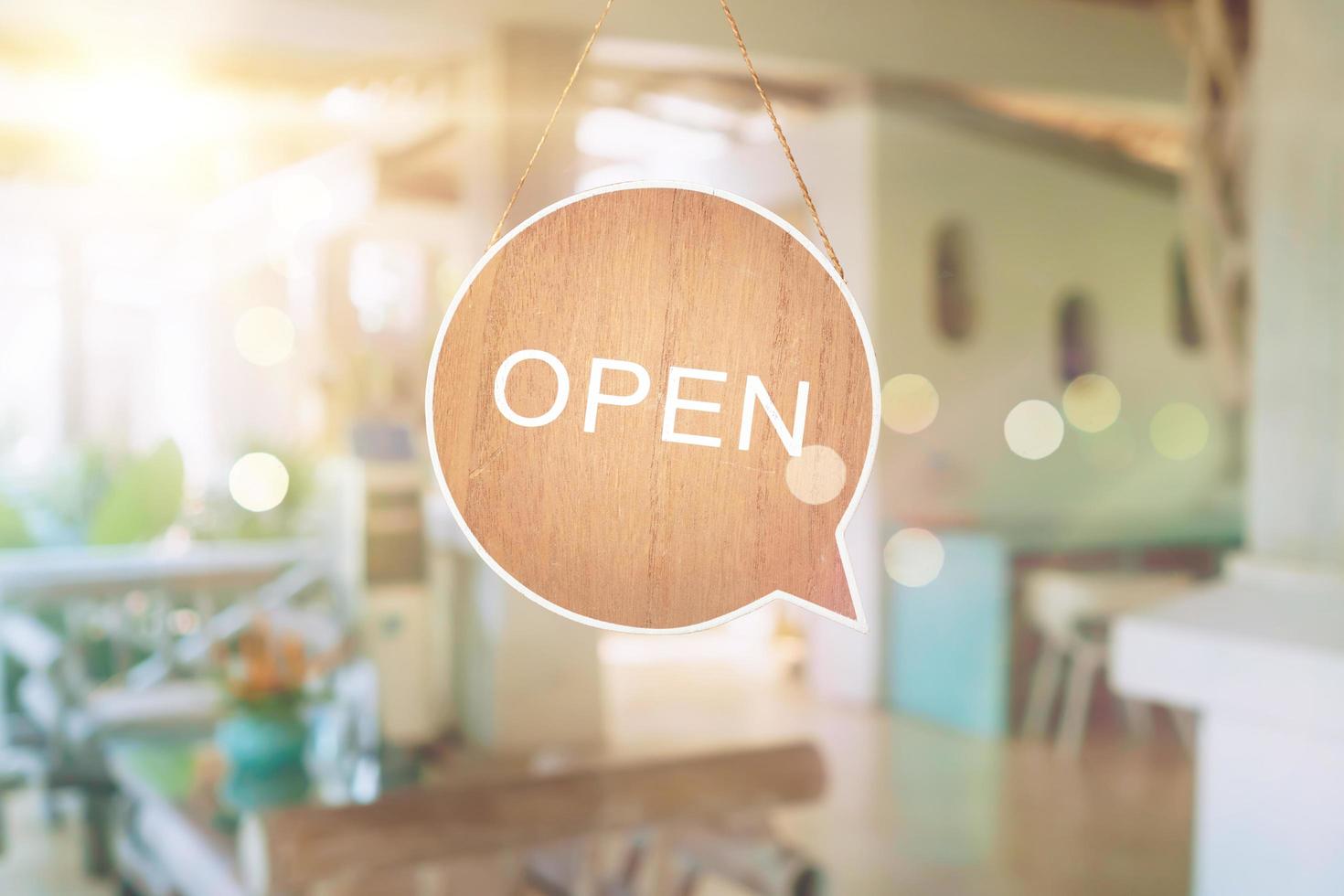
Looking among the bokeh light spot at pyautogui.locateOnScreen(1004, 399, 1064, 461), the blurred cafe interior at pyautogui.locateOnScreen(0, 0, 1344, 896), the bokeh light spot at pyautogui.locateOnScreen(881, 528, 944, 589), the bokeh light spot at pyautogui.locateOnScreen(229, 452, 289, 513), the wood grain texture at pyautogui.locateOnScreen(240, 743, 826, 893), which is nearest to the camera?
the wood grain texture at pyautogui.locateOnScreen(240, 743, 826, 893)

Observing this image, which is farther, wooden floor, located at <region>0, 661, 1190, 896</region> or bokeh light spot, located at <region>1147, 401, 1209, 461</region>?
bokeh light spot, located at <region>1147, 401, 1209, 461</region>

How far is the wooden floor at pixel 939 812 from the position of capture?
348 cm

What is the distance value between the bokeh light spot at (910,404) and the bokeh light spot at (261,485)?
150 inches

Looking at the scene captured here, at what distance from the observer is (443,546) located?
200 inches

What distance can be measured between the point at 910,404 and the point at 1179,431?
218 centimetres

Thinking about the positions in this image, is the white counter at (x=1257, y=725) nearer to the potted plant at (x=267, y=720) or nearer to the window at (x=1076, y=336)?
the potted plant at (x=267, y=720)

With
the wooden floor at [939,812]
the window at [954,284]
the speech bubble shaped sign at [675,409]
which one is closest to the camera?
the speech bubble shaped sign at [675,409]

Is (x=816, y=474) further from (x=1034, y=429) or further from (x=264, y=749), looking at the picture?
(x=1034, y=429)

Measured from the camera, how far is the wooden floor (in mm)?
3482

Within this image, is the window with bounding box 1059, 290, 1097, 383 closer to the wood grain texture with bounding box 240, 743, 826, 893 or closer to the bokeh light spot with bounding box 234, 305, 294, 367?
the wood grain texture with bounding box 240, 743, 826, 893

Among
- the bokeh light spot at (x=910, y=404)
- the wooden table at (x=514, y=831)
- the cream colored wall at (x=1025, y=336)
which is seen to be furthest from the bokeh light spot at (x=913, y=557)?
the wooden table at (x=514, y=831)

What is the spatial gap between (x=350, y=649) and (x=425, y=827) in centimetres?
291

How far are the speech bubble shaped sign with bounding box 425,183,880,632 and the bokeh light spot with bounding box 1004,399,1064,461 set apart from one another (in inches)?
229

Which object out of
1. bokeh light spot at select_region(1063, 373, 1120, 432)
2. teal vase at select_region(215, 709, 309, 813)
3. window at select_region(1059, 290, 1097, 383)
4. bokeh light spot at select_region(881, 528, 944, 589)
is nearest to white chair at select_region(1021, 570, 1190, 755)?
bokeh light spot at select_region(881, 528, 944, 589)
